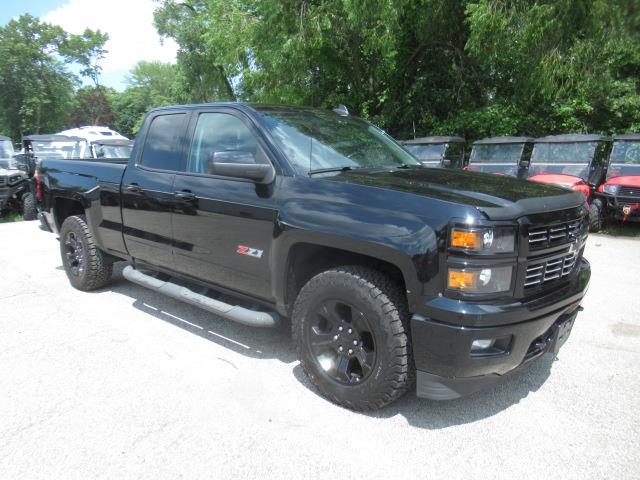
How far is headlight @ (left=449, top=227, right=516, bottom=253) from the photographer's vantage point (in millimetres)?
2488

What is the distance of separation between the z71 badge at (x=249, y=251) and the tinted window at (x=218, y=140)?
0.62 metres

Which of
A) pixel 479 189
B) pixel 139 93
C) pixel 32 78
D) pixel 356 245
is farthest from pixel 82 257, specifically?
pixel 139 93

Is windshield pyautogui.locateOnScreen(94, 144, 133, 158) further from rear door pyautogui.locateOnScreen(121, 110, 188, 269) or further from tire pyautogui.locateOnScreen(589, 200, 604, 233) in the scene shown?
tire pyautogui.locateOnScreen(589, 200, 604, 233)

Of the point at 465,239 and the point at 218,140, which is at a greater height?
the point at 218,140

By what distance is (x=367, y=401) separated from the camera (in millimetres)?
2889

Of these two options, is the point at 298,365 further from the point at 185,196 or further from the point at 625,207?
the point at 625,207

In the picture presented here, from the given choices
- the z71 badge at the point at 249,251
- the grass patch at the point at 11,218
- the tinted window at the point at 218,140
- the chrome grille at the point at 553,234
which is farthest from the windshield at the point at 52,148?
the chrome grille at the point at 553,234

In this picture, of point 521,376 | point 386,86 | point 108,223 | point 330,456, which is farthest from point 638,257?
point 386,86

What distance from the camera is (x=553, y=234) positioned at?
2.83 m

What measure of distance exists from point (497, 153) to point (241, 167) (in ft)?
31.3

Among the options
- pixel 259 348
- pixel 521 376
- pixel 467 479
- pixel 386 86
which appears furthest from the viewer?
pixel 386 86

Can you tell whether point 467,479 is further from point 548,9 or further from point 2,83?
point 2,83

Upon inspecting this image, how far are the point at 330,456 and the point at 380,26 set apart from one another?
11662 mm

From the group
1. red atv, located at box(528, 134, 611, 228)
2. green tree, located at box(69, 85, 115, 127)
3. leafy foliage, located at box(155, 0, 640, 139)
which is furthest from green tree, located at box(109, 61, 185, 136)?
red atv, located at box(528, 134, 611, 228)
